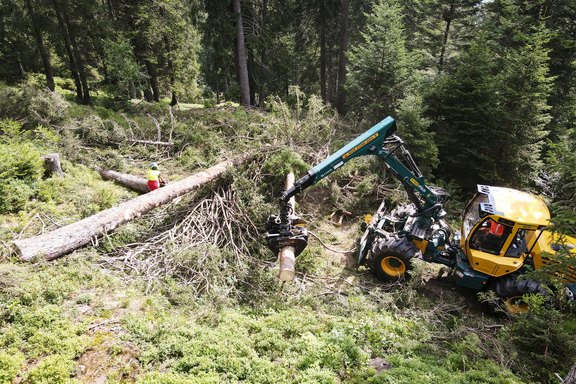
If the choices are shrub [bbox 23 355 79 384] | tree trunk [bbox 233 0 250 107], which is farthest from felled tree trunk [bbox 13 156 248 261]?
tree trunk [bbox 233 0 250 107]

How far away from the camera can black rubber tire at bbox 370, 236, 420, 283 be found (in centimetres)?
701

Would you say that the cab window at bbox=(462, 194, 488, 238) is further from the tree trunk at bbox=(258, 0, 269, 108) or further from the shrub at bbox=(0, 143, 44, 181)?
the tree trunk at bbox=(258, 0, 269, 108)

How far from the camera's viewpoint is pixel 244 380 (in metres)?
3.97

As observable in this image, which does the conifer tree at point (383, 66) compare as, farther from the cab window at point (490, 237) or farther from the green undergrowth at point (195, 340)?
the green undergrowth at point (195, 340)

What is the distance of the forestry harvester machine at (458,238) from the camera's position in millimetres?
6254

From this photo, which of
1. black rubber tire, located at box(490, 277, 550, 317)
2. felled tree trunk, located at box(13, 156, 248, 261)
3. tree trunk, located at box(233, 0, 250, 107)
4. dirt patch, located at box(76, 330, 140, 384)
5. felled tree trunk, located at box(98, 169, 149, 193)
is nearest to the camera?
dirt patch, located at box(76, 330, 140, 384)

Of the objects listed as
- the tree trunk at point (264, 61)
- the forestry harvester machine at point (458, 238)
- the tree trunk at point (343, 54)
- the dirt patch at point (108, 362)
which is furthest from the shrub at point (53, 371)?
the tree trunk at point (343, 54)

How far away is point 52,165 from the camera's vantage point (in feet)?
28.6

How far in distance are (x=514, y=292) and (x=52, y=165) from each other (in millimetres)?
11191

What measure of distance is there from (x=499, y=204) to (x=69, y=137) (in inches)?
477

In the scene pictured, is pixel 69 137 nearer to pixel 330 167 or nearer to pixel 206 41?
pixel 206 41

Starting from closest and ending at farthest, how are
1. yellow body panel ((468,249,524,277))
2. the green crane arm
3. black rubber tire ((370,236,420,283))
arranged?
yellow body panel ((468,249,524,277)) → the green crane arm → black rubber tire ((370,236,420,283))

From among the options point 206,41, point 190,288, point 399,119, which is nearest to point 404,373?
point 190,288

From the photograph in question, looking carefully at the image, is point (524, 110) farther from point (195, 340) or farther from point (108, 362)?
point (108, 362)
